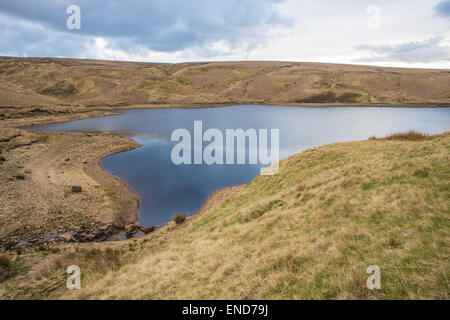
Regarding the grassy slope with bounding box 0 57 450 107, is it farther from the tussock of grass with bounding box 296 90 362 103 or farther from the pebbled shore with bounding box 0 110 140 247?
the pebbled shore with bounding box 0 110 140 247

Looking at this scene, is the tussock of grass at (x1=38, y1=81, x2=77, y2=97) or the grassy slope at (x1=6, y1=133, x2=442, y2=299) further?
the tussock of grass at (x1=38, y1=81, x2=77, y2=97)

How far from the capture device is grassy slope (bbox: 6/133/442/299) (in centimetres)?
513

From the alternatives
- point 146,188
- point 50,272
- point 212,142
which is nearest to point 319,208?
point 50,272

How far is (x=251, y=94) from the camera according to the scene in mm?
128375

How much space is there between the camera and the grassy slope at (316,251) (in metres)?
5.13

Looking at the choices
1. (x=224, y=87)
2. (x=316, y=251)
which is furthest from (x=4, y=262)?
(x=224, y=87)

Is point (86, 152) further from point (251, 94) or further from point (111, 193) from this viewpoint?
point (251, 94)

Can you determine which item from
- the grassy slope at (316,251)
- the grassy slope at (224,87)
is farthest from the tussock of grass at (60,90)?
the grassy slope at (316,251)

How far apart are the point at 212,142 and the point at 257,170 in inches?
604

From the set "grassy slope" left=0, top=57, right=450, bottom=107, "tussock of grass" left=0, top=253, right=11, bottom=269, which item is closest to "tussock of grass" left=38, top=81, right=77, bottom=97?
"grassy slope" left=0, top=57, right=450, bottom=107

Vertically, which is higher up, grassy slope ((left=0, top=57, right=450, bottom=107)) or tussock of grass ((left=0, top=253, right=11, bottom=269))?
grassy slope ((left=0, top=57, right=450, bottom=107))

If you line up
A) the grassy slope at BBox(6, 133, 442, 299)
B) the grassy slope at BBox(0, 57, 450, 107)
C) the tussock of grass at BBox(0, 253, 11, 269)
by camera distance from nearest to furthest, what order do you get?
the grassy slope at BBox(6, 133, 442, 299), the tussock of grass at BBox(0, 253, 11, 269), the grassy slope at BBox(0, 57, 450, 107)

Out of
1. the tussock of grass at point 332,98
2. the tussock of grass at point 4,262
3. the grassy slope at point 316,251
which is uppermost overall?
the tussock of grass at point 332,98

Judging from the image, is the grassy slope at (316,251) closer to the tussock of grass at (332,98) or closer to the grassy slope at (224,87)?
the grassy slope at (224,87)
